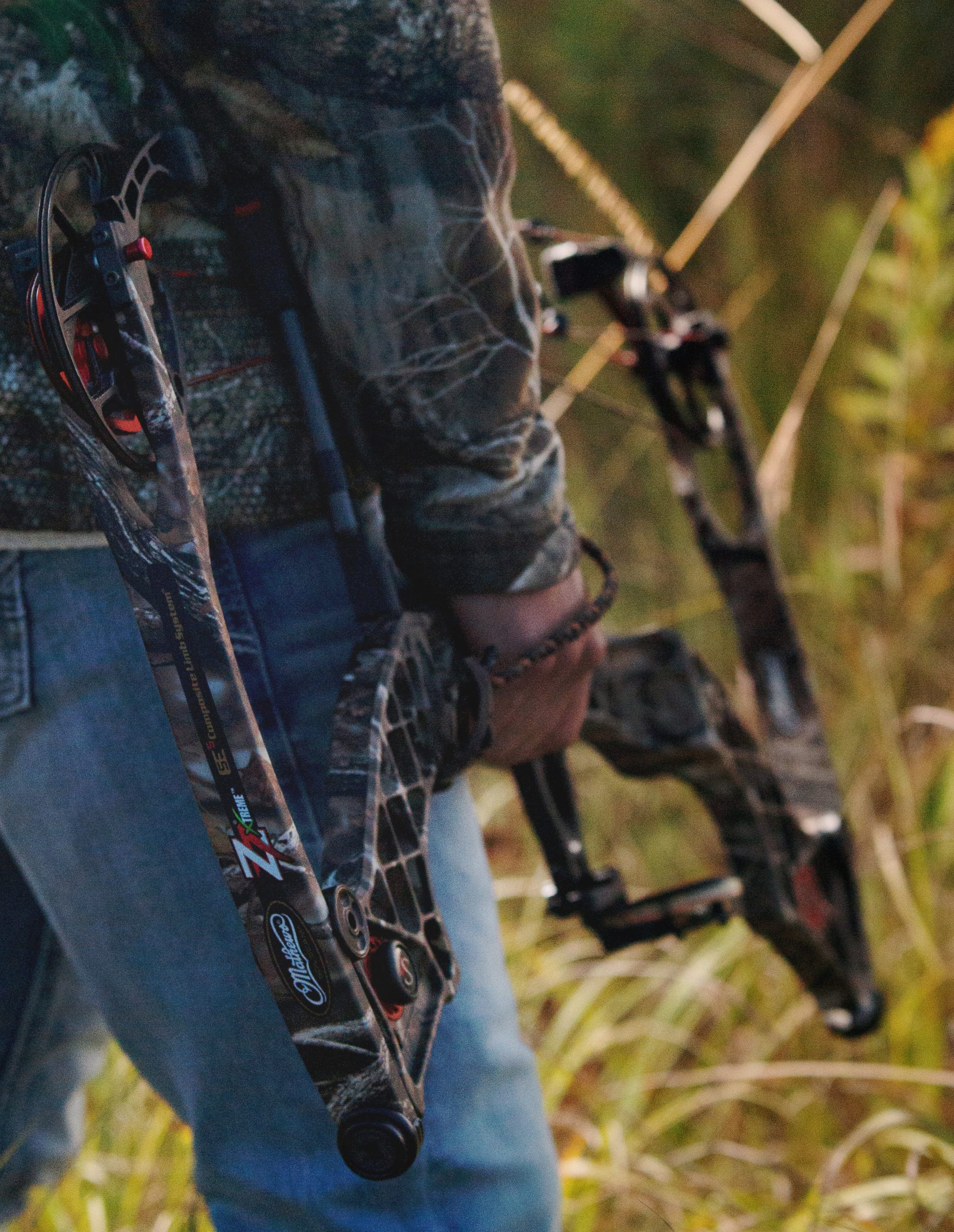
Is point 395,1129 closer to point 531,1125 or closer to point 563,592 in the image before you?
point 531,1125

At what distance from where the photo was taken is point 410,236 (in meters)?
0.71

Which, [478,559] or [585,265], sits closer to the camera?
[478,559]

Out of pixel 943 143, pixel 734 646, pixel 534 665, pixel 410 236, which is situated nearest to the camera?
pixel 410 236

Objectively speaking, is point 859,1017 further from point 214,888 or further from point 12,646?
point 12,646

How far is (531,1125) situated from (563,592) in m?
0.39

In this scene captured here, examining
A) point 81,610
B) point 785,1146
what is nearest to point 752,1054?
point 785,1146

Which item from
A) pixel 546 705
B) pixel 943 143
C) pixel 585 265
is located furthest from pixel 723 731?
pixel 943 143

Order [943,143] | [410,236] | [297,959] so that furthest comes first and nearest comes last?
[943,143]
[410,236]
[297,959]

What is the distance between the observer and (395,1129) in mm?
616

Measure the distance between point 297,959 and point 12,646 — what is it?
0.30m

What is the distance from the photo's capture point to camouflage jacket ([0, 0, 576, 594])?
0.67 meters

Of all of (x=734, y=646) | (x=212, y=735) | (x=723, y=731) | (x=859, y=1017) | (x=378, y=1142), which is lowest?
(x=734, y=646)

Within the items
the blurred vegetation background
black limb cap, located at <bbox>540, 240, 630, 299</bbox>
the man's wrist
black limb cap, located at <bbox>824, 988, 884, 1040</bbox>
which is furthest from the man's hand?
black limb cap, located at <bbox>824, 988, 884, 1040</bbox>

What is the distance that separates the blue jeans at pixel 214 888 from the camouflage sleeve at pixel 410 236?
4.2 inches
